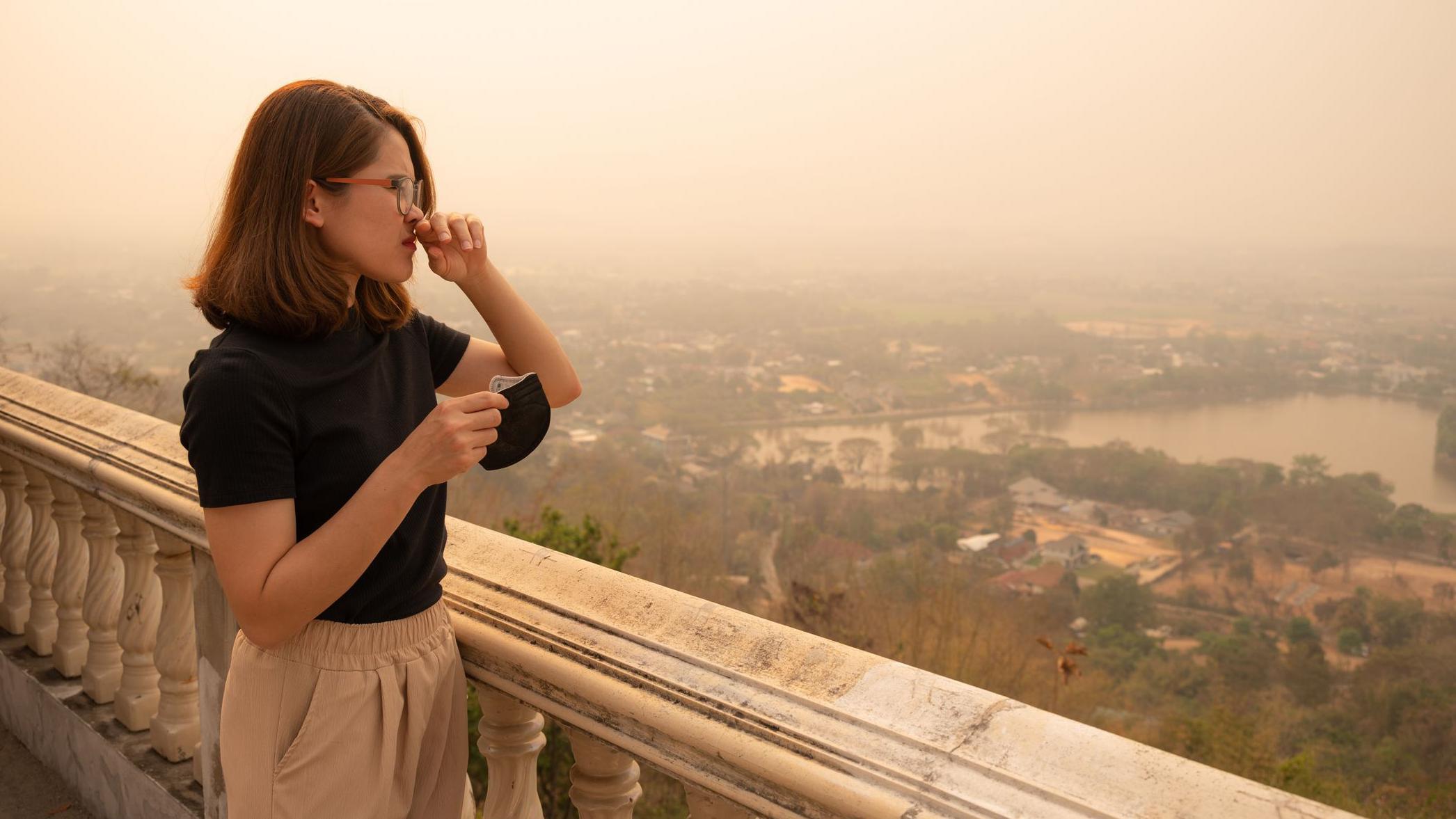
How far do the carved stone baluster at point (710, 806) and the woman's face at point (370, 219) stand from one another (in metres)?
0.80

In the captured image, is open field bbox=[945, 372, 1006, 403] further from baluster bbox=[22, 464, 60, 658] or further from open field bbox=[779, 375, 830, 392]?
baluster bbox=[22, 464, 60, 658]

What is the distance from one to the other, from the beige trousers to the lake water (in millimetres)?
43627

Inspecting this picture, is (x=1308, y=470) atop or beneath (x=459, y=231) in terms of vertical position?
beneath

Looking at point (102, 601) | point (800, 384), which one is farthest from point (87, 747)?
point (800, 384)

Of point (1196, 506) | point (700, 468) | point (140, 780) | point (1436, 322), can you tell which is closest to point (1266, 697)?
point (1196, 506)

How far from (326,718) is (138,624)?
4.55ft

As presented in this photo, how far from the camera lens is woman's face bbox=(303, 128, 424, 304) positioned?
125 centimetres

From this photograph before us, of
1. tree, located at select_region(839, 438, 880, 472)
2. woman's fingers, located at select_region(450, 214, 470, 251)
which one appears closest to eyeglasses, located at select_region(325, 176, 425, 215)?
woman's fingers, located at select_region(450, 214, 470, 251)

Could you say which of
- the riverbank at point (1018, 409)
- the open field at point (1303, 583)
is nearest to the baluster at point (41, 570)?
the open field at point (1303, 583)

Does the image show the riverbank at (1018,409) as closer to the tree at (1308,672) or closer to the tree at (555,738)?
the tree at (1308,672)

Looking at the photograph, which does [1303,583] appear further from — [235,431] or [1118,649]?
[235,431]

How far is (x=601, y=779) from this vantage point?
131cm

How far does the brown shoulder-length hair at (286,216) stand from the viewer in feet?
3.88

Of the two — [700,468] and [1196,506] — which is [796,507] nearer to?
[700,468]
